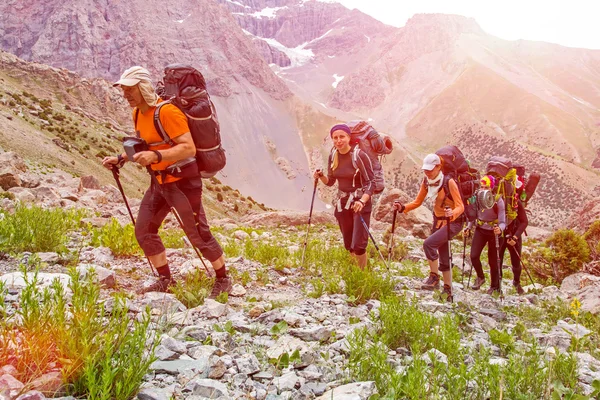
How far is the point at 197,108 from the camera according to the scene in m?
5.23

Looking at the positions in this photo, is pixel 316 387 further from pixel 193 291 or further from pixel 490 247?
pixel 490 247

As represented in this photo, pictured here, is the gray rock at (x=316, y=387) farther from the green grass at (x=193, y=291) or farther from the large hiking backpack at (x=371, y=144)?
the large hiking backpack at (x=371, y=144)

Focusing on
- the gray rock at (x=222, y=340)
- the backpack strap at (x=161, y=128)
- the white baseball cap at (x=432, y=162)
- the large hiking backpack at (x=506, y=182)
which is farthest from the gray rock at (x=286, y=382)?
the large hiking backpack at (x=506, y=182)

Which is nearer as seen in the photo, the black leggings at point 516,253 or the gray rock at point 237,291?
the gray rock at point 237,291

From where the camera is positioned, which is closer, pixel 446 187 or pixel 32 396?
pixel 32 396

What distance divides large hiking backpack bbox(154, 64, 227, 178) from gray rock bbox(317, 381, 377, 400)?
3.45 metres

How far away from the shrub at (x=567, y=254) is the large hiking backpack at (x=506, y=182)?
380 centimetres

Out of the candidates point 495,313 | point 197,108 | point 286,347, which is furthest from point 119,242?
point 495,313

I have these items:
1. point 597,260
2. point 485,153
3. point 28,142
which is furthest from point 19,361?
point 485,153

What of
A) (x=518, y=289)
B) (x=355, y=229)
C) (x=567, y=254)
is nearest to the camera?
(x=355, y=229)


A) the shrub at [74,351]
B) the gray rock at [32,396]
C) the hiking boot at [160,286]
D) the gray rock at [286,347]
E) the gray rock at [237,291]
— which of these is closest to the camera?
the gray rock at [32,396]

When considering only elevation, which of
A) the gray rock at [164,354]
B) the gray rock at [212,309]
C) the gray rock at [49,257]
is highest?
the gray rock at [164,354]

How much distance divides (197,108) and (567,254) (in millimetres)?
11598

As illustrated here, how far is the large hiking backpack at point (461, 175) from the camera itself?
773 centimetres
